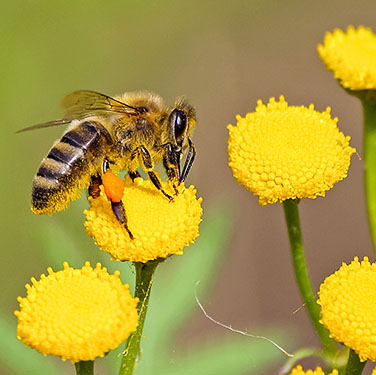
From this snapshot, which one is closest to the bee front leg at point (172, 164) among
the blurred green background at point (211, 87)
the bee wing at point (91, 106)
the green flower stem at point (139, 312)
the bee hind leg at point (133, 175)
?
the bee hind leg at point (133, 175)

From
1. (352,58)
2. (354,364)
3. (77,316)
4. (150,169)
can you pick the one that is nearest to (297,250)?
(354,364)

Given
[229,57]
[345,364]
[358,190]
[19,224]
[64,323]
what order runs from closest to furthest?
1. [64,323]
2. [345,364]
3. [19,224]
4. [358,190]
5. [229,57]

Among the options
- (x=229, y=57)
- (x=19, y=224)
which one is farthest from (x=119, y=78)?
(x=19, y=224)

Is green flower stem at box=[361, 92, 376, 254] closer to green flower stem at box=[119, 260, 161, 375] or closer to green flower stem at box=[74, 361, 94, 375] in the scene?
green flower stem at box=[119, 260, 161, 375]

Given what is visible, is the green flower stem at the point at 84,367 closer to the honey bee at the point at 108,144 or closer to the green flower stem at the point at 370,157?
the honey bee at the point at 108,144

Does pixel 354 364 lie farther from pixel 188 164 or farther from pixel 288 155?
pixel 188 164

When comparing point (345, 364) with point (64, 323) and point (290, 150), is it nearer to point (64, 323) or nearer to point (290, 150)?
point (290, 150)
